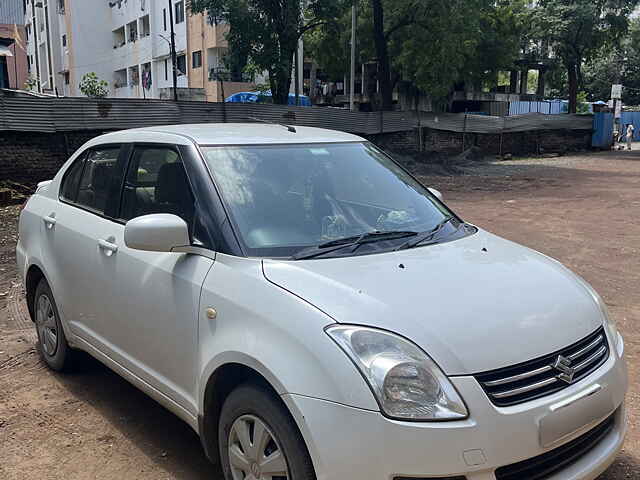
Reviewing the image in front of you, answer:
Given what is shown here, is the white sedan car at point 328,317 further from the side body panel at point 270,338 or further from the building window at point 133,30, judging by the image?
the building window at point 133,30

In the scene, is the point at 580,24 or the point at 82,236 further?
the point at 580,24

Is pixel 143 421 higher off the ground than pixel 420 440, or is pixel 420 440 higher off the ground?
pixel 420 440

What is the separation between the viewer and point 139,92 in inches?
2119

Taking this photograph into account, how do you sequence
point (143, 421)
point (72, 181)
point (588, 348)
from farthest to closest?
point (72, 181) < point (143, 421) < point (588, 348)

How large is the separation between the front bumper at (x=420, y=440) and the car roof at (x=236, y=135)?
1.68 metres

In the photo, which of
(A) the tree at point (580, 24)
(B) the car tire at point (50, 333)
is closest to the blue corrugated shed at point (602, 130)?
(A) the tree at point (580, 24)

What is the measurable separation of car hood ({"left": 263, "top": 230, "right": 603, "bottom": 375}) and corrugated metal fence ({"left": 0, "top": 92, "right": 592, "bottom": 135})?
603cm

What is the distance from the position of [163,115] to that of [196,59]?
31.1 m

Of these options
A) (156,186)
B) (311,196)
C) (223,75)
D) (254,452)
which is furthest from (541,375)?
(223,75)

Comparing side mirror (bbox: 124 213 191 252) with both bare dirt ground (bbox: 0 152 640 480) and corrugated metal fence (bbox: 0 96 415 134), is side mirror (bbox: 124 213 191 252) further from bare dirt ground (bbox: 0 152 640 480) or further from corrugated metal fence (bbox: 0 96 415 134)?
corrugated metal fence (bbox: 0 96 415 134)

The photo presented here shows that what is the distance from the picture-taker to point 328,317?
2316 mm

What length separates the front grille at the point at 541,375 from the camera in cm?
223

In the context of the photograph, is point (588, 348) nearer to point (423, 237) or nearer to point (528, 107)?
point (423, 237)

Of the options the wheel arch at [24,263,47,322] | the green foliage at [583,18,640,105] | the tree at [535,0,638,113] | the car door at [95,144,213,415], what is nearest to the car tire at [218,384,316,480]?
the car door at [95,144,213,415]
